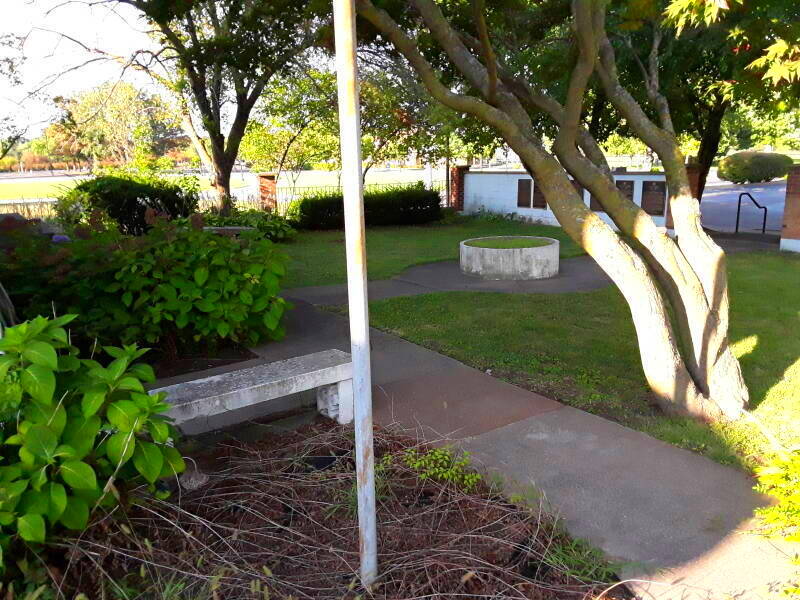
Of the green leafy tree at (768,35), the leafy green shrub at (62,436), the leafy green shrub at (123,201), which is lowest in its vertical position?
the leafy green shrub at (62,436)

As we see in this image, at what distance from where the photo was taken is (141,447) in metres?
2.61

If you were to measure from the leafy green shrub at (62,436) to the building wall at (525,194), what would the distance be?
1569cm

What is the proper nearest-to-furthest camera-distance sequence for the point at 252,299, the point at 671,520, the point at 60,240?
the point at 671,520, the point at 252,299, the point at 60,240

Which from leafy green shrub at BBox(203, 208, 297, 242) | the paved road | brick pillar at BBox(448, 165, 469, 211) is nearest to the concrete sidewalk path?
leafy green shrub at BBox(203, 208, 297, 242)

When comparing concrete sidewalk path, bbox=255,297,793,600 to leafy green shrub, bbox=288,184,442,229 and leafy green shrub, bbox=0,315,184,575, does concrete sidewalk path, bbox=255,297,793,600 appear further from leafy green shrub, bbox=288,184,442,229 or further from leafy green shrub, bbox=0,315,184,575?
leafy green shrub, bbox=288,184,442,229

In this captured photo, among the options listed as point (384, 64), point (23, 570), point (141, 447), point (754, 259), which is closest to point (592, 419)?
point (141, 447)

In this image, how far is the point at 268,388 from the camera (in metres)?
4.21

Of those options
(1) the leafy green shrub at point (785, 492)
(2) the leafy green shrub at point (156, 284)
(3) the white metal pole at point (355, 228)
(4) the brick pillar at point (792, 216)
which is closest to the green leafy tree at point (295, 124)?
(2) the leafy green shrub at point (156, 284)

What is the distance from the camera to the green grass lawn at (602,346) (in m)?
4.70

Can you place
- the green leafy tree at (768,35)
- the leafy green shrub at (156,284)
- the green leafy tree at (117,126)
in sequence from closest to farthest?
1. the green leafy tree at (768,35)
2. the leafy green shrub at (156,284)
3. the green leafy tree at (117,126)

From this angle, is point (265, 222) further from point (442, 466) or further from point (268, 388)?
point (442, 466)

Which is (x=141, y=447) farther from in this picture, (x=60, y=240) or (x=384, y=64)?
(x=384, y=64)

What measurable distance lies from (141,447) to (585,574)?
199cm

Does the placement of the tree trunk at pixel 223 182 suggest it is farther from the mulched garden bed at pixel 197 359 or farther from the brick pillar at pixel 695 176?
the brick pillar at pixel 695 176
